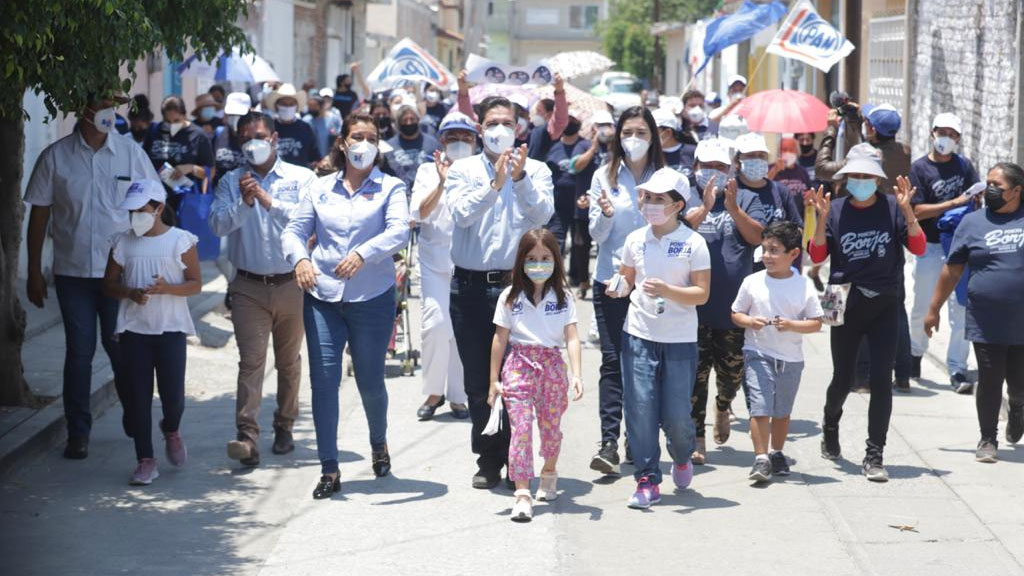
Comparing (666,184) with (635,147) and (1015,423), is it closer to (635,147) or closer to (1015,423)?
(635,147)

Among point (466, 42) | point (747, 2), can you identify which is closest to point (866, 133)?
point (747, 2)

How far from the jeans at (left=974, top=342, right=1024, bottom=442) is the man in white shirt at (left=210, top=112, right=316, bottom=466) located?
4.04 m

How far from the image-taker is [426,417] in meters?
10.2

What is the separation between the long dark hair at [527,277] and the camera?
7.80 metres

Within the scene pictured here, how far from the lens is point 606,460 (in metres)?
8.41

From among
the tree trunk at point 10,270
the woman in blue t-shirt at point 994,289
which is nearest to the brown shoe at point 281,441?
the tree trunk at point 10,270

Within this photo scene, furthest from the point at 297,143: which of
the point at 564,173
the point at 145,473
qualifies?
the point at 145,473

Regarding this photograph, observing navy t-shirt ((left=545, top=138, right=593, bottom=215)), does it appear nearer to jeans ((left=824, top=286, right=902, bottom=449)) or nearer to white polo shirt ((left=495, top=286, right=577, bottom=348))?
jeans ((left=824, top=286, right=902, bottom=449))

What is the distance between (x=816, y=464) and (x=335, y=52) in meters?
38.4

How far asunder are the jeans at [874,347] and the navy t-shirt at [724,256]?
24.5 inches

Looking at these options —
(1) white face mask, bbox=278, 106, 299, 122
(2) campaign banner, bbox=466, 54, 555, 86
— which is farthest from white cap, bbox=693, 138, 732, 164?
(2) campaign banner, bbox=466, 54, 555, 86

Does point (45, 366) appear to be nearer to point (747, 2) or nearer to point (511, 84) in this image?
point (511, 84)

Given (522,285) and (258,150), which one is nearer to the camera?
(522,285)

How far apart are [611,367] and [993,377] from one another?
2.35 m
